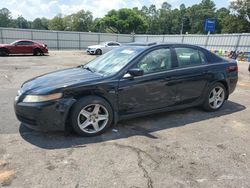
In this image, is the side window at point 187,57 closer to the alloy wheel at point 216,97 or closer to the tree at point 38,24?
the alloy wheel at point 216,97

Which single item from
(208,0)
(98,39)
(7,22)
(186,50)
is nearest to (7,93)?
(186,50)

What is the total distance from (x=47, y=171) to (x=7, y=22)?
388 feet

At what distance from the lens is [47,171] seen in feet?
9.64

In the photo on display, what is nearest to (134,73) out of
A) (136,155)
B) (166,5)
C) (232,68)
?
(136,155)

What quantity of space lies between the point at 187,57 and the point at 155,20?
98.4 m

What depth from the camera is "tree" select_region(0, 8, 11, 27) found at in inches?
4006

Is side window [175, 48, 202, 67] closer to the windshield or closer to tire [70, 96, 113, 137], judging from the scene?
the windshield

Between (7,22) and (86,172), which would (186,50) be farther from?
(7,22)

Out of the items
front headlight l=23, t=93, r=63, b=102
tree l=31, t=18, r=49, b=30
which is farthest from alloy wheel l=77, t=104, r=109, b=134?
tree l=31, t=18, r=49, b=30

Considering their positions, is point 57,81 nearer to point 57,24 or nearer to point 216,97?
point 216,97

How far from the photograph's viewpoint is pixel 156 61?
4.52m

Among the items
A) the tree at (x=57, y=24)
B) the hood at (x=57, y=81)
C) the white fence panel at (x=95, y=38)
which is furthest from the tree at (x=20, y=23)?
the hood at (x=57, y=81)

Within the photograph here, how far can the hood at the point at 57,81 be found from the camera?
147 inches

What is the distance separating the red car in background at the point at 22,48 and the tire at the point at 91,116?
17404mm
